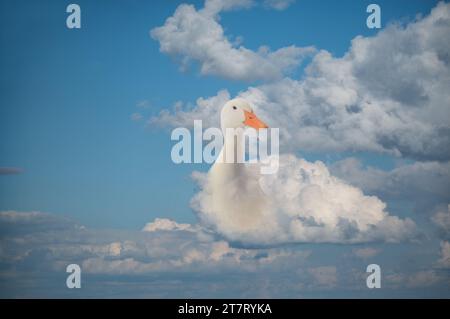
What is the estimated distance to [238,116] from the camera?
744 inches

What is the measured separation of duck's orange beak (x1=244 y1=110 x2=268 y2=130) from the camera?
18.9 metres

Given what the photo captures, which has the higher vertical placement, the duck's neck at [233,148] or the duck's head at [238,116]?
the duck's head at [238,116]

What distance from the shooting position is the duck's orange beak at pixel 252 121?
1894 cm

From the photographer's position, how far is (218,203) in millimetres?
18891

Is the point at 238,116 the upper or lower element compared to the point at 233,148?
upper

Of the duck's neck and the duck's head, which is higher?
the duck's head

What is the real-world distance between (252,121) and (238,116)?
0.43m

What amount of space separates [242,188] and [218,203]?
2.62 ft

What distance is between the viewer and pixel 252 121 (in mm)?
18984
